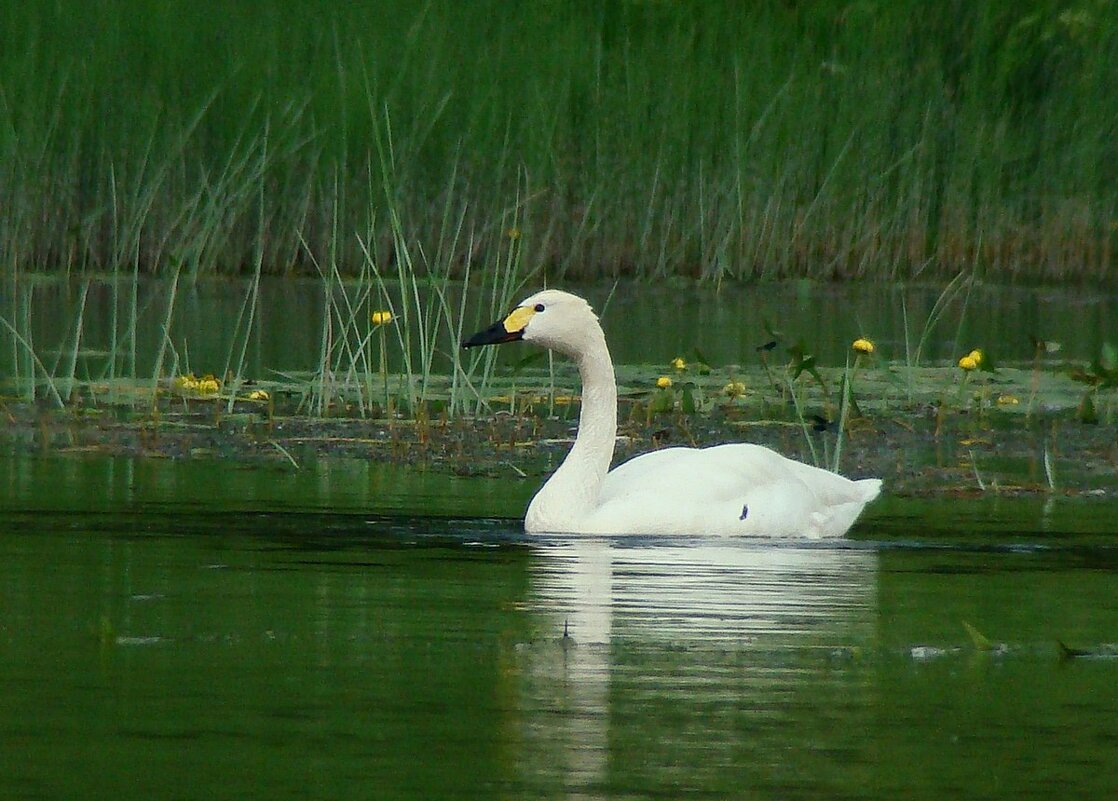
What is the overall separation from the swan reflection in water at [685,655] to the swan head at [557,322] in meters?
1.24

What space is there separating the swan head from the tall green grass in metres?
6.47

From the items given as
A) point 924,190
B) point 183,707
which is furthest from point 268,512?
point 924,190

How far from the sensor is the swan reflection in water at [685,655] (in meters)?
4.77

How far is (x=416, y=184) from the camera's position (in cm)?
1703

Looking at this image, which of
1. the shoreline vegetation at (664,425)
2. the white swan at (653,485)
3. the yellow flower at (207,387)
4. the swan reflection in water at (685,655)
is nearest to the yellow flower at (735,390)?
the shoreline vegetation at (664,425)

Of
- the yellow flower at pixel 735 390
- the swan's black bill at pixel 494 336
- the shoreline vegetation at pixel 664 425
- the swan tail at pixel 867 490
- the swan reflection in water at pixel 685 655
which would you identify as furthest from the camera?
the yellow flower at pixel 735 390

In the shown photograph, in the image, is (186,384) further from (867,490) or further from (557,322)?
(867,490)

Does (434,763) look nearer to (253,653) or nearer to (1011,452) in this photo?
(253,653)

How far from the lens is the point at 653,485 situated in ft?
28.1

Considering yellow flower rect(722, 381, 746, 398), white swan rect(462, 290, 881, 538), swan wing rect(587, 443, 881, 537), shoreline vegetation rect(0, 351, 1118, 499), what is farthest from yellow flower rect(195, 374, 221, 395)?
swan wing rect(587, 443, 881, 537)

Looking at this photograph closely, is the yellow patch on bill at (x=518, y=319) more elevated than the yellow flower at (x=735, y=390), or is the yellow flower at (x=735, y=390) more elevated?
the yellow patch on bill at (x=518, y=319)

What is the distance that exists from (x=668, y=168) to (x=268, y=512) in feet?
30.8

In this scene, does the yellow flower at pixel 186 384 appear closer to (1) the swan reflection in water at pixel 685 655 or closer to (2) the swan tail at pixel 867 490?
(2) the swan tail at pixel 867 490

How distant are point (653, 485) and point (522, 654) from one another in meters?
2.78
